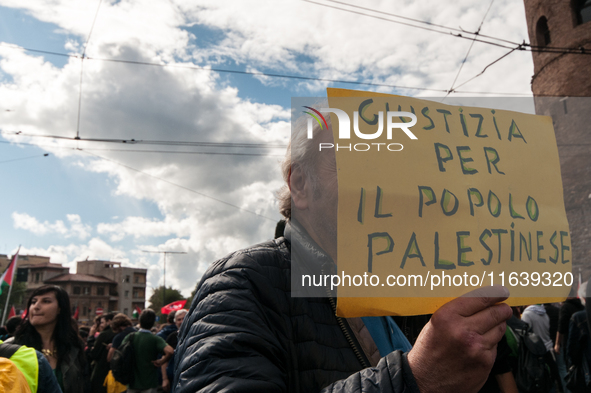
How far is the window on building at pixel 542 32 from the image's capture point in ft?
59.4

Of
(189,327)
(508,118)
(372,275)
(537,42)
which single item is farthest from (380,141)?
(537,42)

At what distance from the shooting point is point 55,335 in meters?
3.57

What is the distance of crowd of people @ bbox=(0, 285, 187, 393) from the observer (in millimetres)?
2213

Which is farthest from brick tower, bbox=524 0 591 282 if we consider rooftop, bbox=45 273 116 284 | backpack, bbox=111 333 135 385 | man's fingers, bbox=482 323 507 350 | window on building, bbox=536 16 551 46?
rooftop, bbox=45 273 116 284

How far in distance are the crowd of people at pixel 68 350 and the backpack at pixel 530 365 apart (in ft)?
14.0

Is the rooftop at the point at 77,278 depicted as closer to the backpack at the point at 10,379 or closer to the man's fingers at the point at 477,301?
the backpack at the point at 10,379

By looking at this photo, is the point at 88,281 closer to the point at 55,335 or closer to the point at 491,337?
the point at 55,335

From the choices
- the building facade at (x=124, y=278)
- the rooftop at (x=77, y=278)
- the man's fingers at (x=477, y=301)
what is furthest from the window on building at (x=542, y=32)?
the building facade at (x=124, y=278)

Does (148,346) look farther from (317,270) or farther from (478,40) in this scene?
(478,40)

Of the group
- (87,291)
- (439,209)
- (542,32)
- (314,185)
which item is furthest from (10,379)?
(87,291)

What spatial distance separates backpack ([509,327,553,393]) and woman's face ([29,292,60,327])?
4.48 metres

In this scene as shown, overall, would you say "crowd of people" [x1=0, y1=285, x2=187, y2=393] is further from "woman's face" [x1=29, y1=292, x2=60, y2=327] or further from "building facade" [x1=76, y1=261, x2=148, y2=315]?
"building facade" [x1=76, y1=261, x2=148, y2=315]

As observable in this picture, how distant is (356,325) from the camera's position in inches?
47.6

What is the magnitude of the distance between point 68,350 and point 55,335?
18cm
